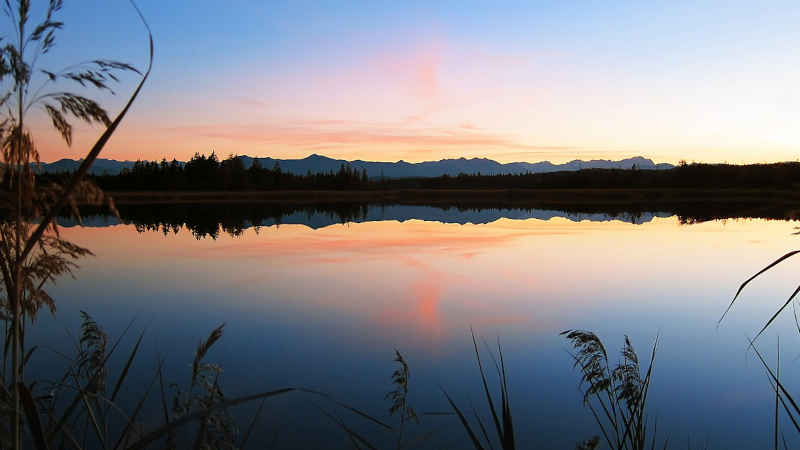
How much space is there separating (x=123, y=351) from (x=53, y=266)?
527 centimetres

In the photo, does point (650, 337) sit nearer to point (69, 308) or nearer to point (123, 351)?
point (123, 351)

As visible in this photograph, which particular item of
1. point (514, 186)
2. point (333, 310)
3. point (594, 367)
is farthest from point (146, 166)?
point (594, 367)

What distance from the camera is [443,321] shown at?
25.6 feet

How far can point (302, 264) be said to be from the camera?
44.3ft

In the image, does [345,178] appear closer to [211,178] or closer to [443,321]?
[211,178]

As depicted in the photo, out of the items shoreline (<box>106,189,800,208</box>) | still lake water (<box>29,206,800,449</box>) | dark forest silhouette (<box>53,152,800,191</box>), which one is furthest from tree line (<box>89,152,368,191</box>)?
still lake water (<box>29,206,800,449</box>)

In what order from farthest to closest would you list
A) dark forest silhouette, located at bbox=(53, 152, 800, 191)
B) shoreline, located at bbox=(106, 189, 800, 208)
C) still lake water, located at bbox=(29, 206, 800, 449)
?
dark forest silhouette, located at bbox=(53, 152, 800, 191)
shoreline, located at bbox=(106, 189, 800, 208)
still lake water, located at bbox=(29, 206, 800, 449)

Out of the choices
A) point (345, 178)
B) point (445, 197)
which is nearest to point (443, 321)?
point (445, 197)

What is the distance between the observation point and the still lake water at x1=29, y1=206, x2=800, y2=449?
184 inches

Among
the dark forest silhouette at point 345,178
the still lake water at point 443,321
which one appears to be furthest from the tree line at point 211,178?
the still lake water at point 443,321

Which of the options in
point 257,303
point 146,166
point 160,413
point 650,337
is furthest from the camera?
point 146,166

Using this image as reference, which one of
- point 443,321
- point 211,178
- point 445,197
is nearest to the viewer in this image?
point 443,321

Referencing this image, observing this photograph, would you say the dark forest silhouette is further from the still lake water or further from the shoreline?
the still lake water

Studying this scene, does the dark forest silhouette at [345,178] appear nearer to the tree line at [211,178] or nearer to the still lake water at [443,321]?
the tree line at [211,178]
